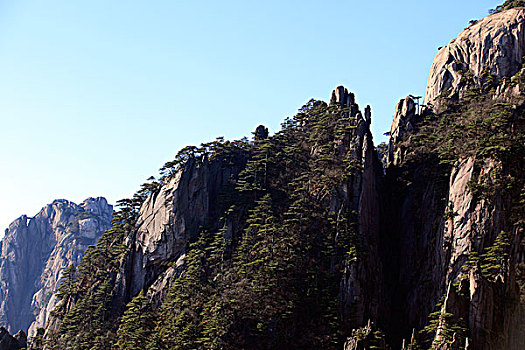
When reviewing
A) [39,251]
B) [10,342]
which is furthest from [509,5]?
[39,251]

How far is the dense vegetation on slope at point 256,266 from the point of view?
57750 millimetres

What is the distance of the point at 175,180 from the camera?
75562 mm

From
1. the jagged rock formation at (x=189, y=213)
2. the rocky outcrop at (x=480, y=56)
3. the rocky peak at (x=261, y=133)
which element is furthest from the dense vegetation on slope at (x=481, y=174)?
the rocky peak at (x=261, y=133)

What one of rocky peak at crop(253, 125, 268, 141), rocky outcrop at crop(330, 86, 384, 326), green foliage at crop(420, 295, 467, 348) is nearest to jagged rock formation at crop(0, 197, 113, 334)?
rocky peak at crop(253, 125, 268, 141)

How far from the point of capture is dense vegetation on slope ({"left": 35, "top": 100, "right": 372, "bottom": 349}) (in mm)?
57750

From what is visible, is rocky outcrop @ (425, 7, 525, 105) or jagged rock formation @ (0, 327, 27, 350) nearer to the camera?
rocky outcrop @ (425, 7, 525, 105)

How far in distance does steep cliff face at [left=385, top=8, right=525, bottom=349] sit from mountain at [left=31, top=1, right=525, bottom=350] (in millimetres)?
172

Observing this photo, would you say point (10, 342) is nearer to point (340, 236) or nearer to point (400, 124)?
point (340, 236)

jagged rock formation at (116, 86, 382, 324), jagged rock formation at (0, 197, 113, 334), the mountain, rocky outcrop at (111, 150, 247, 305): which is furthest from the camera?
jagged rock formation at (0, 197, 113, 334)

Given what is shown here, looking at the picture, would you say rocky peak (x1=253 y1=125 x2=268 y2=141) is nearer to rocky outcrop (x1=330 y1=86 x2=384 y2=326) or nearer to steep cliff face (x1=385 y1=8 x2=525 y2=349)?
rocky outcrop (x1=330 y1=86 x2=384 y2=326)

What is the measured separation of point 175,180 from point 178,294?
59.5ft

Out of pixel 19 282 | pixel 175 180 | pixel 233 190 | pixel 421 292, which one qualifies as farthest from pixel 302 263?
pixel 19 282

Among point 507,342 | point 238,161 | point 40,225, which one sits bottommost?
point 507,342

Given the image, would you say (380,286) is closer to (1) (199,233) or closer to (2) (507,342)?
(2) (507,342)
